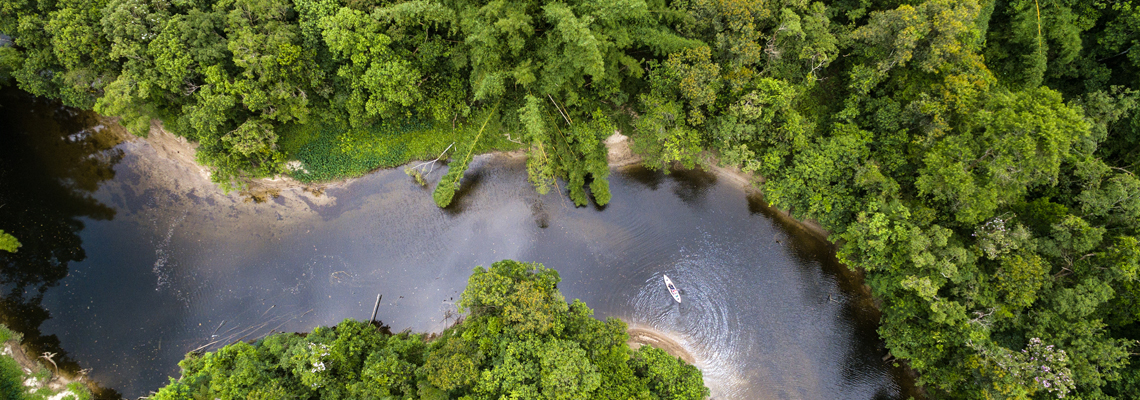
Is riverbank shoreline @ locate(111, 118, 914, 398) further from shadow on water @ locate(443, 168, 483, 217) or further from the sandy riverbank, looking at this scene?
shadow on water @ locate(443, 168, 483, 217)

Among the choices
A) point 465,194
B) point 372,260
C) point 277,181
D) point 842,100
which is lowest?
point 842,100

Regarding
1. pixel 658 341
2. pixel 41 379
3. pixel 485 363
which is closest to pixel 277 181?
pixel 41 379

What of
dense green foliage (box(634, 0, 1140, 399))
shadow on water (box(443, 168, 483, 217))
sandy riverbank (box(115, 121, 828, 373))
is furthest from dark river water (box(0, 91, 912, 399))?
dense green foliage (box(634, 0, 1140, 399))

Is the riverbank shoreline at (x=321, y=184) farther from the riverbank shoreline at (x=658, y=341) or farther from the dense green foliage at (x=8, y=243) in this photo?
the dense green foliage at (x=8, y=243)

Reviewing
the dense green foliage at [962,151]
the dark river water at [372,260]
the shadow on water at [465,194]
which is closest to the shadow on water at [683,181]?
the dark river water at [372,260]

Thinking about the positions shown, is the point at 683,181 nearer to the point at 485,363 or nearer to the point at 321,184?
the point at 485,363
